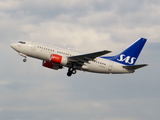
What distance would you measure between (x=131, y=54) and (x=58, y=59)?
615 inches

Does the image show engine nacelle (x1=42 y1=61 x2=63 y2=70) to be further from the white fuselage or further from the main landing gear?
the white fuselage

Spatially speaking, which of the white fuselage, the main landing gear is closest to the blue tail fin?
the white fuselage

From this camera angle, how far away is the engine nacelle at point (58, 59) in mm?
53625

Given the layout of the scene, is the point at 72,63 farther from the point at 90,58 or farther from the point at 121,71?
the point at 121,71

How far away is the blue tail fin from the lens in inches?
2388

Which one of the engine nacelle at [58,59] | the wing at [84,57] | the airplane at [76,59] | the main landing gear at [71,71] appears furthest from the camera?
the main landing gear at [71,71]

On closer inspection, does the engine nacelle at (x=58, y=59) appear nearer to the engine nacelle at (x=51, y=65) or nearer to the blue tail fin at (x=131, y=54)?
the engine nacelle at (x=51, y=65)

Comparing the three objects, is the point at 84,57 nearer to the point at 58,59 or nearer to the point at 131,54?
the point at 58,59

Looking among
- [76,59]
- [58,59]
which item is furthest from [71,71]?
[58,59]

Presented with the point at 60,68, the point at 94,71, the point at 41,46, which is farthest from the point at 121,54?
the point at 41,46

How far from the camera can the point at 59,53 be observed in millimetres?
55062

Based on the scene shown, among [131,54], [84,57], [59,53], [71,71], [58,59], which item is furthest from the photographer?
[131,54]

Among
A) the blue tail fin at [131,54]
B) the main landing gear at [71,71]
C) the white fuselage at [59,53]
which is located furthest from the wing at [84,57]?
the blue tail fin at [131,54]

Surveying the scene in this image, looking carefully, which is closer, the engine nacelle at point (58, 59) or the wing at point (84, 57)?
the wing at point (84, 57)
